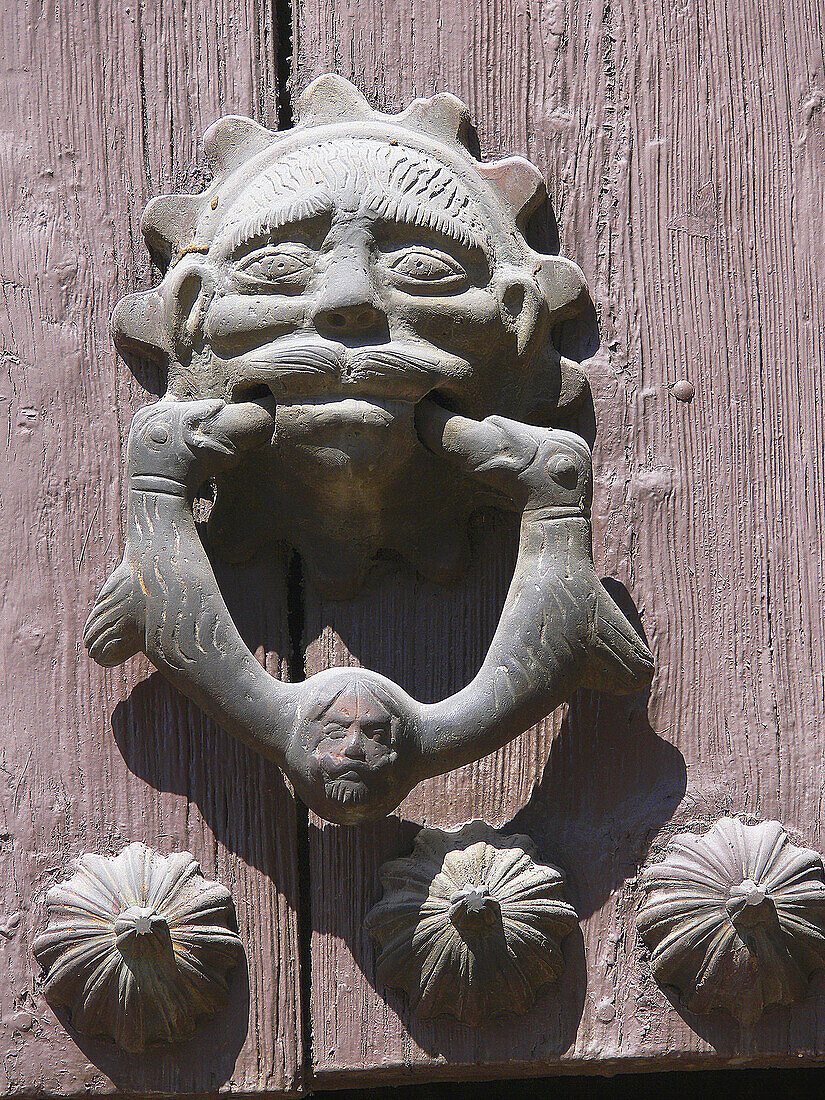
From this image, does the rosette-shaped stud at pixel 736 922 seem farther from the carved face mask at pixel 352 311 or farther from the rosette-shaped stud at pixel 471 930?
the carved face mask at pixel 352 311

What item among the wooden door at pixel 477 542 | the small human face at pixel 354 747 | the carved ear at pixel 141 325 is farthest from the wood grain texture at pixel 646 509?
the carved ear at pixel 141 325

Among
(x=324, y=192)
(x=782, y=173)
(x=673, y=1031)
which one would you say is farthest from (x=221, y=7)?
(x=673, y=1031)

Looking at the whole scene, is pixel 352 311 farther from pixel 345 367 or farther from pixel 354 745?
pixel 354 745

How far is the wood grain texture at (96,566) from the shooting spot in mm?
999

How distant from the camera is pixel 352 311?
3.13 ft

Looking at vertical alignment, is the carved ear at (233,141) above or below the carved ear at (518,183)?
above

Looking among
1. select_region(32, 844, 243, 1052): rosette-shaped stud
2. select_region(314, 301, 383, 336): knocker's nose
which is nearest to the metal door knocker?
select_region(314, 301, 383, 336): knocker's nose

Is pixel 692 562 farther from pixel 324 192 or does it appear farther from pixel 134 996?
pixel 134 996

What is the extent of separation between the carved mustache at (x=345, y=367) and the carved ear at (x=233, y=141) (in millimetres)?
213

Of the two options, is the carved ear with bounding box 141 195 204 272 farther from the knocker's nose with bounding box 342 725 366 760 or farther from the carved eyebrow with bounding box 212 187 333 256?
the knocker's nose with bounding box 342 725 366 760

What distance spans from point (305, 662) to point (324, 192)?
1.24 feet

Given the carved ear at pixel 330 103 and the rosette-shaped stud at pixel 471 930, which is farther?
the carved ear at pixel 330 103

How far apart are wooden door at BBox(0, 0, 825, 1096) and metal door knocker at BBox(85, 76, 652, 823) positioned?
6cm

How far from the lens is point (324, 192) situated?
0.99 meters
